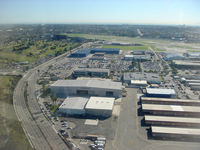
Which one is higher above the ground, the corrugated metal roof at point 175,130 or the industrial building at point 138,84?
the industrial building at point 138,84

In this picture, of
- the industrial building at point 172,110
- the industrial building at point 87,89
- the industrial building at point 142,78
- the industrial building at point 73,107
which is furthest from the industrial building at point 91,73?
the industrial building at point 172,110

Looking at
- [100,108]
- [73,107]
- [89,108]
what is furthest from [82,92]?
[100,108]

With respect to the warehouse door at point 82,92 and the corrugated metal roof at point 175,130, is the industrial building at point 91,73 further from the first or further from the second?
the corrugated metal roof at point 175,130

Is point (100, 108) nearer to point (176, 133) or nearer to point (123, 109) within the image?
point (123, 109)

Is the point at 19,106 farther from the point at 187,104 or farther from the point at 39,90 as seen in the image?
the point at 187,104

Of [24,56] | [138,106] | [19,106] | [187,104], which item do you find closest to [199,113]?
[187,104]

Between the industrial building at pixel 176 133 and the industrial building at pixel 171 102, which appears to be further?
the industrial building at pixel 171 102
